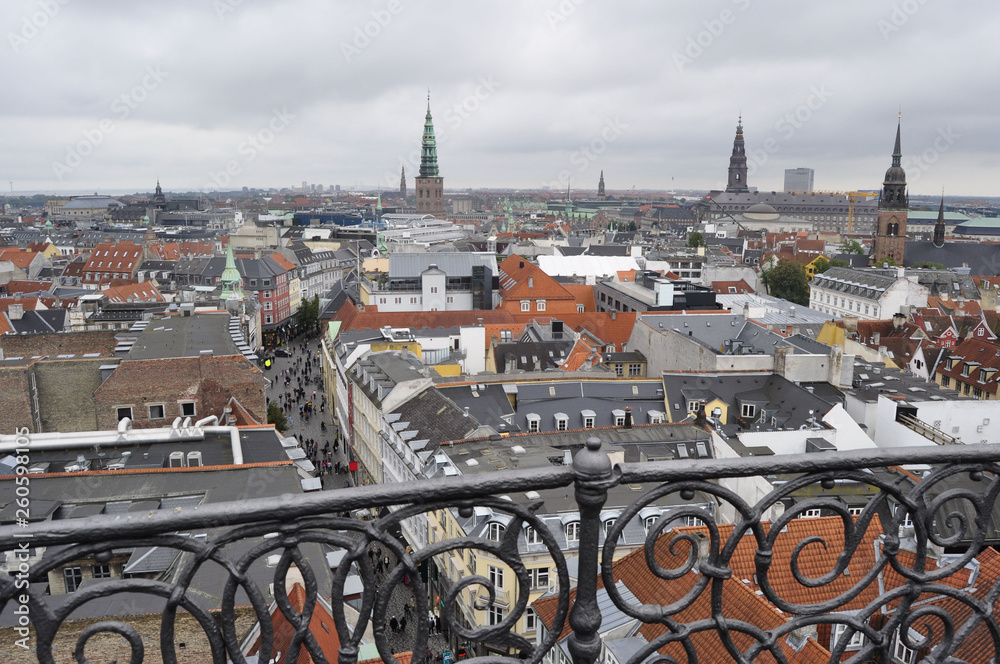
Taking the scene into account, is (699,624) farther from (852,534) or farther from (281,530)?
(281,530)

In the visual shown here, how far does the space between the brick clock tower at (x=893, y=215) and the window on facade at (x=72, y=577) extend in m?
89.7

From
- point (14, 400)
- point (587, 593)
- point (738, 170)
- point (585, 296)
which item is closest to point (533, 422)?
point (14, 400)

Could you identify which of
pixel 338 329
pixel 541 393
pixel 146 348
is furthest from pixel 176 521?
pixel 338 329

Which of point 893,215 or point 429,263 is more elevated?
point 893,215

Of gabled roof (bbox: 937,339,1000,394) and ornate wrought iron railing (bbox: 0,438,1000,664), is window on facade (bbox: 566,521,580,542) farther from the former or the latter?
gabled roof (bbox: 937,339,1000,394)

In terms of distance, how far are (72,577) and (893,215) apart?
9356 cm

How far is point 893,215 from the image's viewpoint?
288 feet

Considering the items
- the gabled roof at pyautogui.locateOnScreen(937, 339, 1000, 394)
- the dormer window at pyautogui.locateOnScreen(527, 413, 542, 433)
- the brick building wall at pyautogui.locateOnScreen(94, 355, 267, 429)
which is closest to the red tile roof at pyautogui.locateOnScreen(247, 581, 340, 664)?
the brick building wall at pyautogui.locateOnScreen(94, 355, 267, 429)

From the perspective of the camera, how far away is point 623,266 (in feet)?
219

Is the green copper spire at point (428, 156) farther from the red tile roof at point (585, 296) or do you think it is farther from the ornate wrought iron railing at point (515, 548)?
the ornate wrought iron railing at point (515, 548)

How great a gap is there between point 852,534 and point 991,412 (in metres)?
27.2

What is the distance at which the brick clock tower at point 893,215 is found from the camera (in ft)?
287

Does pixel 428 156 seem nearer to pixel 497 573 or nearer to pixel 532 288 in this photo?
pixel 532 288

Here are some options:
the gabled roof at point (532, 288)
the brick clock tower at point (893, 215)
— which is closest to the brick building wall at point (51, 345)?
the gabled roof at point (532, 288)
